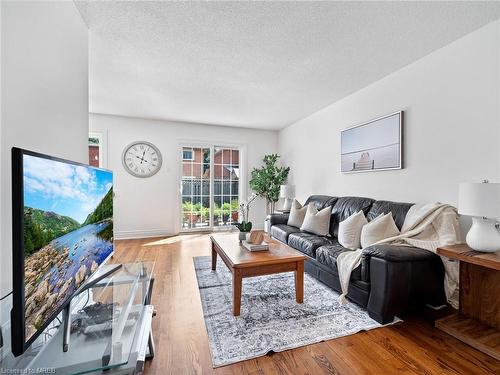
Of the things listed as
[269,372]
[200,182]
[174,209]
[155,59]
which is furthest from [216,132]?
[269,372]

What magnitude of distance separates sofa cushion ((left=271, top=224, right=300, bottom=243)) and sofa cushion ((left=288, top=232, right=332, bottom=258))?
5.3 inches

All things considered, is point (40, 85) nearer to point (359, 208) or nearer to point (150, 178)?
point (359, 208)

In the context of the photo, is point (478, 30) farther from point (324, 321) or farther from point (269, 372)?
point (269, 372)

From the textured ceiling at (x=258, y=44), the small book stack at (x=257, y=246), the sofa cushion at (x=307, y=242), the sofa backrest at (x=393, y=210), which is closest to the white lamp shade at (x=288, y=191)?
the sofa cushion at (x=307, y=242)

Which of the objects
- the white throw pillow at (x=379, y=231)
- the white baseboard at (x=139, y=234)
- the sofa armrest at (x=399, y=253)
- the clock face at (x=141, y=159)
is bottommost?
the white baseboard at (x=139, y=234)

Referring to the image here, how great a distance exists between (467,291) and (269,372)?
5.49 feet

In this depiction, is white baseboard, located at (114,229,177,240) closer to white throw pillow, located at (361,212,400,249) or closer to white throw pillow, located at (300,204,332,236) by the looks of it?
white throw pillow, located at (300,204,332,236)

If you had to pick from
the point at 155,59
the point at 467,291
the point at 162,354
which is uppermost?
the point at 155,59

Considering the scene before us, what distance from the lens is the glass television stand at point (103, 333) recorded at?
2.80ft

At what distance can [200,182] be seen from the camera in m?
5.19

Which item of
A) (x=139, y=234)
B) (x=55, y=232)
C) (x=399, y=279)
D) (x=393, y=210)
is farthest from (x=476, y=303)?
(x=139, y=234)

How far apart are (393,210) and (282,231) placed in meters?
1.41

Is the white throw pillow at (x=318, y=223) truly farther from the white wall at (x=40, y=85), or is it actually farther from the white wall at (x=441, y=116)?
the white wall at (x=40, y=85)

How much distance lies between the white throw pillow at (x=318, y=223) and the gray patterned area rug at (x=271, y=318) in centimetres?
75
